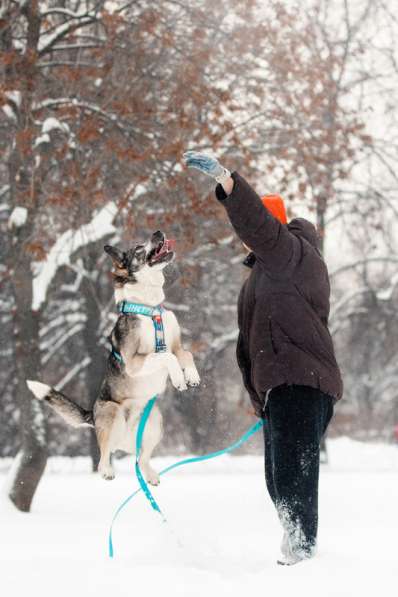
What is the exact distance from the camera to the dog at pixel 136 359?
3.44 m

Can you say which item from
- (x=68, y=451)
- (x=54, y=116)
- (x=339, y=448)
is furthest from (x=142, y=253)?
(x=68, y=451)

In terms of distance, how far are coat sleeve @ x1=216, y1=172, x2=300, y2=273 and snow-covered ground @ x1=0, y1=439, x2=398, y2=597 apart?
4.99 feet

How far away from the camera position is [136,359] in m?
3.43

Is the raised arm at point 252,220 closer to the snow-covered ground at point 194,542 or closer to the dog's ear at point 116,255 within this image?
the dog's ear at point 116,255

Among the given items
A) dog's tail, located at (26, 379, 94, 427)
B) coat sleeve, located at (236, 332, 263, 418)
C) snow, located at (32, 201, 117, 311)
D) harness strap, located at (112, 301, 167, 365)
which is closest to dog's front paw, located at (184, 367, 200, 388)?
harness strap, located at (112, 301, 167, 365)

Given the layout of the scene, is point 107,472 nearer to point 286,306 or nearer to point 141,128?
point 286,306

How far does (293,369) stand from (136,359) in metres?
0.98

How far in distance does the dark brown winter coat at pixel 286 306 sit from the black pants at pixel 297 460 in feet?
0.31

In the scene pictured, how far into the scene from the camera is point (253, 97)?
10406 millimetres

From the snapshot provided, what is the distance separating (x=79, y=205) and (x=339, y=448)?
15.1m

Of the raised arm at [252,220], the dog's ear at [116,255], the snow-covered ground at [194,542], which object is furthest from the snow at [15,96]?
the dog's ear at [116,255]

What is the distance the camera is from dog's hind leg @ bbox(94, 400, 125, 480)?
353 centimetres

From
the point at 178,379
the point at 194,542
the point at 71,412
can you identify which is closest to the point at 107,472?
the point at 71,412

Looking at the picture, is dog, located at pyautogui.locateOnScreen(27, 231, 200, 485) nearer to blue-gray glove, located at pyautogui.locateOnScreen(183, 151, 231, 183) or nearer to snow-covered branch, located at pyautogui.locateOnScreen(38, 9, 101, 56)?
blue-gray glove, located at pyautogui.locateOnScreen(183, 151, 231, 183)
